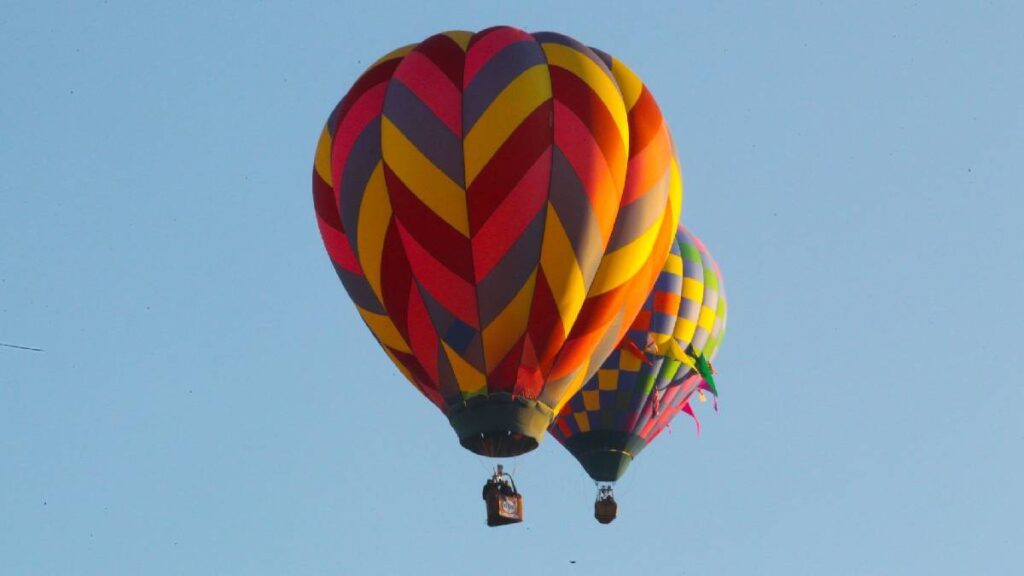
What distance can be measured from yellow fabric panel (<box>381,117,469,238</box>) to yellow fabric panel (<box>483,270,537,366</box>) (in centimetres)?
86

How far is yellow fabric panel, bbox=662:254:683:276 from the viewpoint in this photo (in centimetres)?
3622

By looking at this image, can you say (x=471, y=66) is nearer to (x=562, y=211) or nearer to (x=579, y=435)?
(x=562, y=211)

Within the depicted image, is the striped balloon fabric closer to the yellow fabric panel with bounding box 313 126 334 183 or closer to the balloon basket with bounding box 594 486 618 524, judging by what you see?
the balloon basket with bounding box 594 486 618 524

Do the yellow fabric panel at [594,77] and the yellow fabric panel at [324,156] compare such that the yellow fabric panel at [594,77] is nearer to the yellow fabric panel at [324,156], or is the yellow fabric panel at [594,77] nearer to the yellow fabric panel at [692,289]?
the yellow fabric panel at [324,156]

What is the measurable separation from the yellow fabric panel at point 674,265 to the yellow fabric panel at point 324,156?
6.70 metres

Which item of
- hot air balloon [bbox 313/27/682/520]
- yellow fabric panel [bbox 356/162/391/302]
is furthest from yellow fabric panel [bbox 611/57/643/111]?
yellow fabric panel [bbox 356/162/391/302]

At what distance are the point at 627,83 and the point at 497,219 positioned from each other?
2751 mm

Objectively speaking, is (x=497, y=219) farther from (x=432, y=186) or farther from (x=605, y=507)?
(x=605, y=507)

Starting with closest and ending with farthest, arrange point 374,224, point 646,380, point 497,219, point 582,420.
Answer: point 497,219
point 374,224
point 646,380
point 582,420

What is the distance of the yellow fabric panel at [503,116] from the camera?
29.2 m

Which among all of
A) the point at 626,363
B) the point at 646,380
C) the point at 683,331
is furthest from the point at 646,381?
the point at 683,331

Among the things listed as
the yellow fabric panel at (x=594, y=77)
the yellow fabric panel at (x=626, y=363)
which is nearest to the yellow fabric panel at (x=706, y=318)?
the yellow fabric panel at (x=626, y=363)

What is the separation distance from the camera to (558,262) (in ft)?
95.8

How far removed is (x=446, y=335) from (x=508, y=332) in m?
0.68
